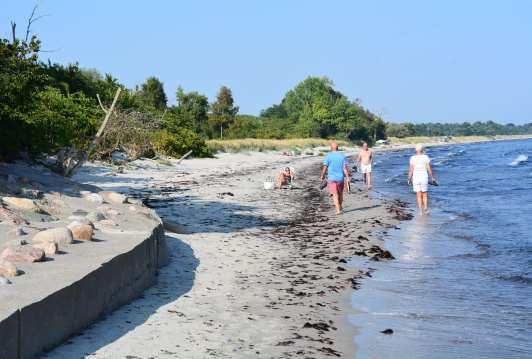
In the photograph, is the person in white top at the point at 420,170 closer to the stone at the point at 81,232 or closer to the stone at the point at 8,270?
the stone at the point at 81,232

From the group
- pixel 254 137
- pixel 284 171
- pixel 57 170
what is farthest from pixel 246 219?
pixel 254 137

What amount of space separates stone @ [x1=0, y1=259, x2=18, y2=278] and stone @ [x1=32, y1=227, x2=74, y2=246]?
1185mm

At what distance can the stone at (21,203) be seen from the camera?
25.0ft

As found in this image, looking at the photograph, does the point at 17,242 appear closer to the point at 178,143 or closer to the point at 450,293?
the point at 450,293

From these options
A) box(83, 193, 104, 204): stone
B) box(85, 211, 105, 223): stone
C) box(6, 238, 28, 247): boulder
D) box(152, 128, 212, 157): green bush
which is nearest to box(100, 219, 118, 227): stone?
box(85, 211, 105, 223): stone

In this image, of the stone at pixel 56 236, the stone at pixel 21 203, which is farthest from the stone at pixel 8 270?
the stone at pixel 21 203

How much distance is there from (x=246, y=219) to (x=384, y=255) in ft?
13.6

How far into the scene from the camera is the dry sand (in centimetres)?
498

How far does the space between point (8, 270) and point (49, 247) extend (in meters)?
0.87

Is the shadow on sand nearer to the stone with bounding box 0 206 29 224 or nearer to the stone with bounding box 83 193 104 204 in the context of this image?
the stone with bounding box 83 193 104 204

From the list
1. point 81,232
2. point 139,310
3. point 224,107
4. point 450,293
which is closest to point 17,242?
point 81,232

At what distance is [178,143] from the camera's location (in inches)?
1388

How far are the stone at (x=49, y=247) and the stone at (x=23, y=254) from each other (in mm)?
184

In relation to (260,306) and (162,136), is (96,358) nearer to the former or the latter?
(260,306)
